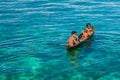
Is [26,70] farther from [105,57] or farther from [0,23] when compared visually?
[0,23]

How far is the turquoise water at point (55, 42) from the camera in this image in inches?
1117

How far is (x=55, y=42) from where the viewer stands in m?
35.2

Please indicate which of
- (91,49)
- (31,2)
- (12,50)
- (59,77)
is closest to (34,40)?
(12,50)

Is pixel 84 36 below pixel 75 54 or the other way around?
the other way around

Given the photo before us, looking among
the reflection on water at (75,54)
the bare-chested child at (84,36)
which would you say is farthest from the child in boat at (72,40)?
the bare-chested child at (84,36)

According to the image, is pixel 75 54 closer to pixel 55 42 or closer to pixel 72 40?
pixel 72 40

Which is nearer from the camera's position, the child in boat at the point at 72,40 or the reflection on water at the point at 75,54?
the reflection on water at the point at 75,54

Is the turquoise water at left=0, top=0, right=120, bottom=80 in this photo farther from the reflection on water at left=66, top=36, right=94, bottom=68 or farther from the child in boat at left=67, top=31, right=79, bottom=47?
the child in boat at left=67, top=31, right=79, bottom=47

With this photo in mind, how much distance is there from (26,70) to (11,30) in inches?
484

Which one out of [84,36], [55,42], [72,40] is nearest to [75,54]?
[72,40]

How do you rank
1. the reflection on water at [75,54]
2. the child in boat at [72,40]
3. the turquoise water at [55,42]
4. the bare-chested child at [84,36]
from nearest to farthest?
1. the turquoise water at [55,42]
2. the reflection on water at [75,54]
3. the child in boat at [72,40]
4. the bare-chested child at [84,36]

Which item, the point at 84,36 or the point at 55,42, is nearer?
the point at 84,36

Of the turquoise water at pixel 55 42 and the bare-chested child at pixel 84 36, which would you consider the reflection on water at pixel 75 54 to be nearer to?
the turquoise water at pixel 55 42

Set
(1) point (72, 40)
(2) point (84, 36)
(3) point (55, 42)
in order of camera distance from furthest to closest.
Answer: (3) point (55, 42), (2) point (84, 36), (1) point (72, 40)
